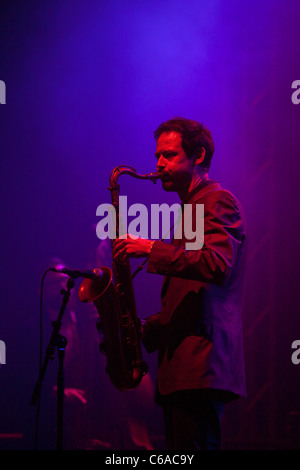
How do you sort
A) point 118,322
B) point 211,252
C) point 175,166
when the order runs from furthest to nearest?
point 118,322
point 175,166
point 211,252

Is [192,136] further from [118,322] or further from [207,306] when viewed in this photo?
[118,322]

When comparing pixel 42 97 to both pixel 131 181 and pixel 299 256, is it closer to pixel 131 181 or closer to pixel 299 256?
pixel 131 181

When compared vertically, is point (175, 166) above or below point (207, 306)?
above

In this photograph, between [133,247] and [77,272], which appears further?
[77,272]

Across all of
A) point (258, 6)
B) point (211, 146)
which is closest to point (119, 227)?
point (211, 146)

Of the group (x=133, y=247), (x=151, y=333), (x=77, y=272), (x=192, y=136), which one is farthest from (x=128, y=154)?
(x=133, y=247)

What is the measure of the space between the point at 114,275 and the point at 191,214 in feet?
2.53

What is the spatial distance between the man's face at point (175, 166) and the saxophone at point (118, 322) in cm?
29

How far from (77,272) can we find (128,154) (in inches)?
93.7

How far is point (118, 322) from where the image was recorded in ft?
8.66

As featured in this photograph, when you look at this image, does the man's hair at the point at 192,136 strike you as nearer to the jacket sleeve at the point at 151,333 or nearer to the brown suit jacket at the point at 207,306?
the brown suit jacket at the point at 207,306

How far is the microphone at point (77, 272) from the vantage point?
7.75 feet

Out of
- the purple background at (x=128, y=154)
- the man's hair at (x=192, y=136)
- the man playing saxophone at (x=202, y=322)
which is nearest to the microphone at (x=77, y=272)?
the man playing saxophone at (x=202, y=322)

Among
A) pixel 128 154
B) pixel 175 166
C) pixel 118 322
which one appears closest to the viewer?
pixel 175 166
